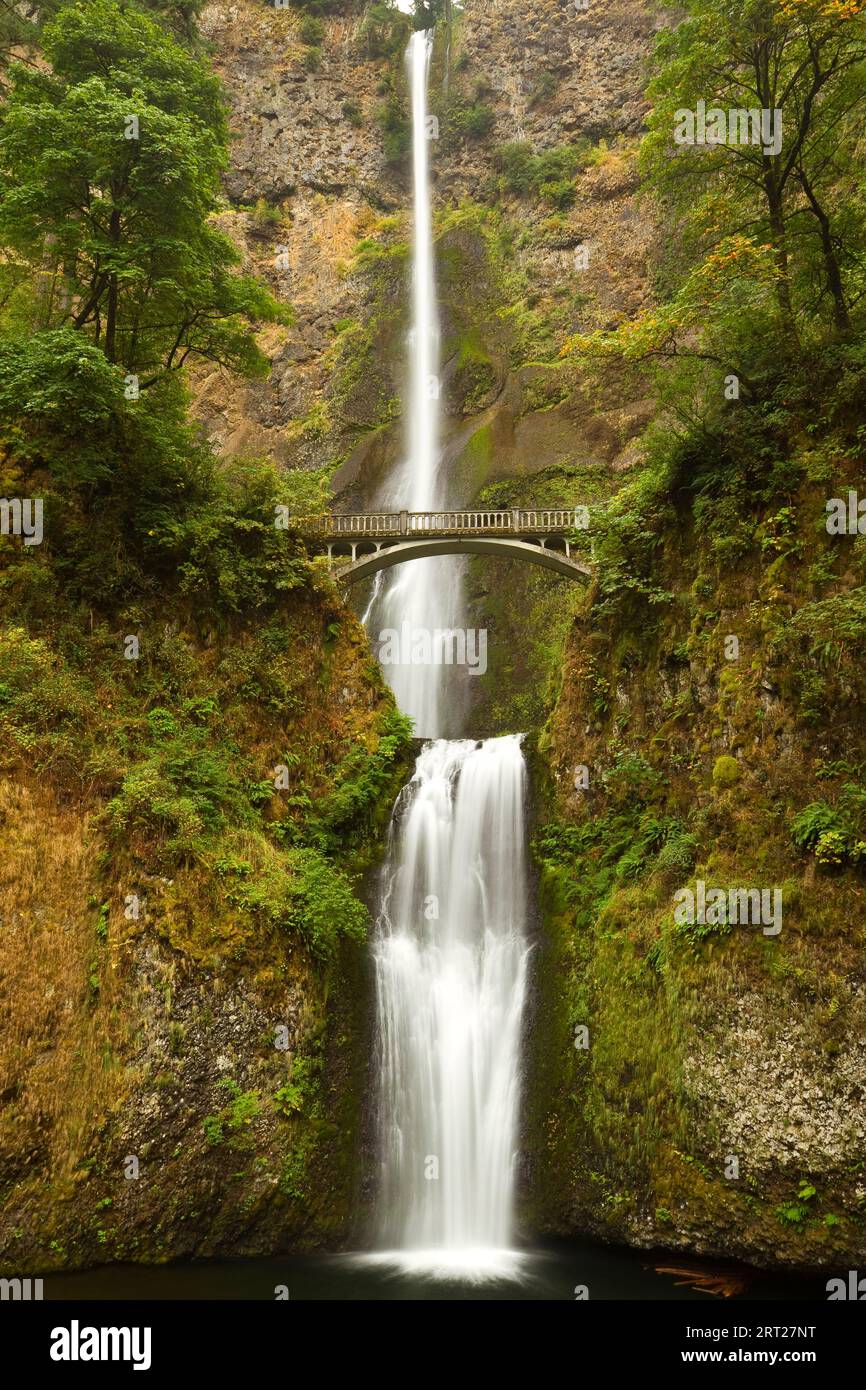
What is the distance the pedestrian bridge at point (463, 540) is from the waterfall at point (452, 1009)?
292 inches

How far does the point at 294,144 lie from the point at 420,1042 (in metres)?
45.4

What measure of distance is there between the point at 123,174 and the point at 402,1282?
16188 millimetres

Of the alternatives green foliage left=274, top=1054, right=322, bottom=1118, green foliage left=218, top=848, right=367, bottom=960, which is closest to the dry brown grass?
green foliage left=218, top=848, right=367, bottom=960

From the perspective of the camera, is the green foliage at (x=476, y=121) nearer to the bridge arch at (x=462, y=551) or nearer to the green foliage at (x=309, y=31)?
the green foliage at (x=309, y=31)

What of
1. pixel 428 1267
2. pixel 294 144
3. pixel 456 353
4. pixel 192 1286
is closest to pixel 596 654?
pixel 428 1267

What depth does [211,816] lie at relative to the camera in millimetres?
12266

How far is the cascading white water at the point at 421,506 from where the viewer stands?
26750 mm

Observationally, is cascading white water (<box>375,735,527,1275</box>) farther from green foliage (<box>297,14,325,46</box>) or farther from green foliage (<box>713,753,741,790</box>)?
green foliage (<box>297,14,325,46</box>)

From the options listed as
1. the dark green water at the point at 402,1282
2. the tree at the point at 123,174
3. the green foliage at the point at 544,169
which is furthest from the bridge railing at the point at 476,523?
the green foliage at the point at 544,169

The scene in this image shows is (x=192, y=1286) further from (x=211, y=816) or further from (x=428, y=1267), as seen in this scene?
(x=211, y=816)

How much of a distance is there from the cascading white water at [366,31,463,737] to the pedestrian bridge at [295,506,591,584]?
4676 mm

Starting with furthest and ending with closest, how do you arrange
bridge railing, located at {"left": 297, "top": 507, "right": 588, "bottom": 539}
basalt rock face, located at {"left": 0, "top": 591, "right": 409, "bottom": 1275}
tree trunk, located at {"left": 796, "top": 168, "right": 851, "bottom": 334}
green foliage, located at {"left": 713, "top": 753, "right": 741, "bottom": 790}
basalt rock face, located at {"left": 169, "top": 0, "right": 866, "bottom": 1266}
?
bridge railing, located at {"left": 297, "top": 507, "right": 588, "bottom": 539}
tree trunk, located at {"left": 796, "top": 168, "right": 851, "bottom": 334}
green foliage, located at {"left": 713, "top": 753, "right": 741, "bottom": 790}
basalt rock face, located at {"left": 0, "top": 591, "right": 409, "bottom": 1275}
basalt rock face, located at {"left": 169, "top": 0, "right": 866, "bottom": 1266}

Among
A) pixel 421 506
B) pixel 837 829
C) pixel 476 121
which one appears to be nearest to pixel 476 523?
pixel 421 506

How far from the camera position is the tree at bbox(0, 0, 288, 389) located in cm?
1264
